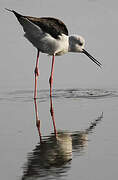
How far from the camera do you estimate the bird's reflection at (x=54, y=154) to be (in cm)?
448

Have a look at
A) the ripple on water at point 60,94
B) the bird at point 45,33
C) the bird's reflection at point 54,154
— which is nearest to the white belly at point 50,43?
the bird at point 45,33

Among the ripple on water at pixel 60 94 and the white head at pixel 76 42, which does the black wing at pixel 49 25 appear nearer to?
the white head at pixel 76 42

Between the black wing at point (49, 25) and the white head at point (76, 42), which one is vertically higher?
A: the black wing at point (49, 25)

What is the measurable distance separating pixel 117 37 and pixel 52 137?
410 inches

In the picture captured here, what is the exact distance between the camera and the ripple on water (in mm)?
9538

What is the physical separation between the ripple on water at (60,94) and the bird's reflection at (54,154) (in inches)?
117

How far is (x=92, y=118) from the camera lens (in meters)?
7.22

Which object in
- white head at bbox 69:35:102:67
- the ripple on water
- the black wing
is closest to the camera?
the black wing

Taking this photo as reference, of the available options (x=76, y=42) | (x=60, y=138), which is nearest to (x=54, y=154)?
(x=60, y=138)

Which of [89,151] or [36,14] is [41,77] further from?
[89,151]

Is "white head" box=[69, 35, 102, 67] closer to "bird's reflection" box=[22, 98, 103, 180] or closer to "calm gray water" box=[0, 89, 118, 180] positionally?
"calm gray water" box=[0, 89, 118, 180]

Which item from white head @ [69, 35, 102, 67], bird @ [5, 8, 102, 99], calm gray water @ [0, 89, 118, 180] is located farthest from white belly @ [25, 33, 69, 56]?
calm gray water @ [0, 89, 118, 180]

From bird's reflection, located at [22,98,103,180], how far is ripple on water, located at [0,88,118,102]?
2972 mm

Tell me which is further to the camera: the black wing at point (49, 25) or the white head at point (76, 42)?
the white head at point (76, 42)
